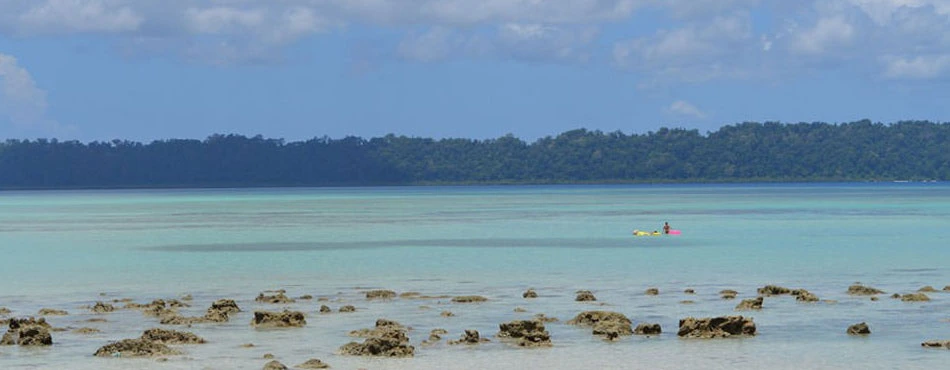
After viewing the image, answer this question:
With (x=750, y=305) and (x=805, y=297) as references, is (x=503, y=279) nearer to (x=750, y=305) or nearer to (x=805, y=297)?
(x=805, y=297)

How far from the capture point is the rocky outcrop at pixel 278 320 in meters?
22.1

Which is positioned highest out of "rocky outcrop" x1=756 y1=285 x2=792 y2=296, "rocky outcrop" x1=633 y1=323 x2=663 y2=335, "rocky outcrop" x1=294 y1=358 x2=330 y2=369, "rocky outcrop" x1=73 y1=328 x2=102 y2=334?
"rocky outcrop" x1=756 y1=285 x2=792 y2=296

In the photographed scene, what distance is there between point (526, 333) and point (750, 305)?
18.1 ft

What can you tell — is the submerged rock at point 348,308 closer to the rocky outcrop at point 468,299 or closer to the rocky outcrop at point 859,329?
the rocky outcrop at point 468,299

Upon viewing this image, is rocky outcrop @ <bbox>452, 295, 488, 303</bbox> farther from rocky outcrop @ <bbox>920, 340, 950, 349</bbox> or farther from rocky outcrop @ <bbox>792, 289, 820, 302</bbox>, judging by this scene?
rocky outcrop @ <bbox>920, 340, 950, 349</bbox>

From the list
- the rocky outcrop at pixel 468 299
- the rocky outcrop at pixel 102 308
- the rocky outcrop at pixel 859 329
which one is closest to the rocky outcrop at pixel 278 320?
the rocky outcrop at pixel 102 308

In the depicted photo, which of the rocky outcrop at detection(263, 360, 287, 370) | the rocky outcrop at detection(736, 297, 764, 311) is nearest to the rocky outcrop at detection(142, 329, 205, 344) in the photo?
the rocky outcrop at detection(263, 360, 287, 370)

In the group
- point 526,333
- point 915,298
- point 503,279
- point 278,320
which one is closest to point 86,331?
point 278,320

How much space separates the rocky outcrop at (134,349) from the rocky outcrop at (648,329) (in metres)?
6.25

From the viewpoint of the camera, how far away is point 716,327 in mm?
20344

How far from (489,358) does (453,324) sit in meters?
3.63

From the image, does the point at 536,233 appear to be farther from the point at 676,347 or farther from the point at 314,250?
the point at 676,347

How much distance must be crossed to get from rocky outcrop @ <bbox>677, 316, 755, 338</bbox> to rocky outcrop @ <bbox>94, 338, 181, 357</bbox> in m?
6.78

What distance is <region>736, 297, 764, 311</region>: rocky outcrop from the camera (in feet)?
78.6
